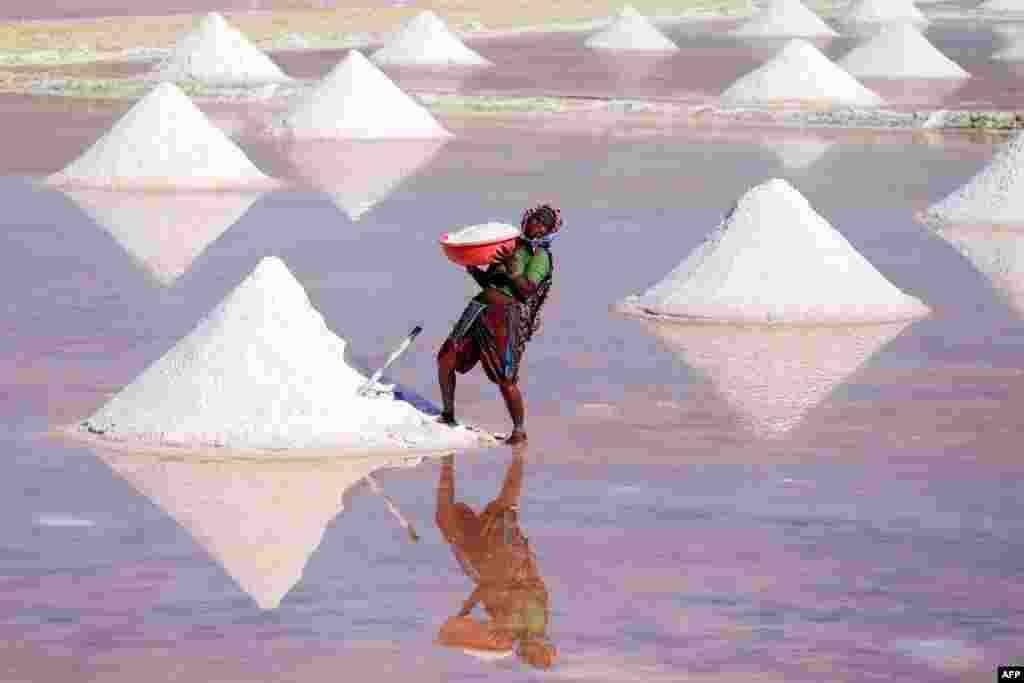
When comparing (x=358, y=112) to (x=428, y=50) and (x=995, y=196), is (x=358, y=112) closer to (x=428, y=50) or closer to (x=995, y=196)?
(x=995, y=196)

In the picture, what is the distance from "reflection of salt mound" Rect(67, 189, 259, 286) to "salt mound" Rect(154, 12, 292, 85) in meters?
12.5

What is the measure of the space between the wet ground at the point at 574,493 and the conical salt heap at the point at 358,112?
7386 mm

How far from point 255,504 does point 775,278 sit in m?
5.62

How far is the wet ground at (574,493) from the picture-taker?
25.5 ft

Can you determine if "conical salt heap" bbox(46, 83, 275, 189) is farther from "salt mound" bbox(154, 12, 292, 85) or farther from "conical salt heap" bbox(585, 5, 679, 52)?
"conical salt heap" bbox(585, 5, 679, 52)

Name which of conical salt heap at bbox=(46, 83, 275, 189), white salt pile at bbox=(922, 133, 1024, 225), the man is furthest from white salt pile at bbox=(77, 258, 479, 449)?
conical salt heap at bbox=(46, 83, 275, 189)

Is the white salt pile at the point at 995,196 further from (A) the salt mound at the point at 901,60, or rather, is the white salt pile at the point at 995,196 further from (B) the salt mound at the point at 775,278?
(A) the salt mound at the point at 901,60

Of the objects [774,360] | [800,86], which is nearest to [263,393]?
[774,360]

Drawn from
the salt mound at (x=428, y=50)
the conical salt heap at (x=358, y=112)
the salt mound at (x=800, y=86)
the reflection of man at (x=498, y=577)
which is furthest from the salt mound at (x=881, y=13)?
the reflection of man at (x=498, y=577)

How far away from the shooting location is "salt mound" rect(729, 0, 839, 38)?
47844 millimetres

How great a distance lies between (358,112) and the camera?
2570cm

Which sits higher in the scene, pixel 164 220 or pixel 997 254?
pixel 997 254

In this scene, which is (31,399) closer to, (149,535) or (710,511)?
(149,535)

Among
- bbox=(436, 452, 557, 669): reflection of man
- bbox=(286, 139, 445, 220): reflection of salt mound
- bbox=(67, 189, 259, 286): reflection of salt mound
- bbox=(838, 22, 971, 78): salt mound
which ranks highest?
bbox=(436, 452, 557, 669): reflection of man
